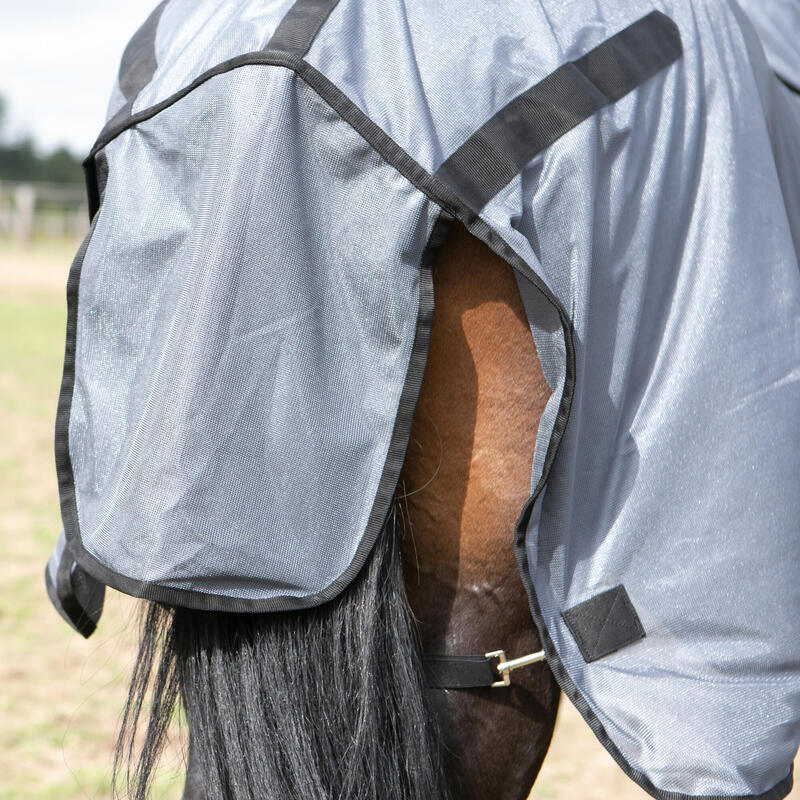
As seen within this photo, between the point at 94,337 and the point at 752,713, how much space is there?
0.82m

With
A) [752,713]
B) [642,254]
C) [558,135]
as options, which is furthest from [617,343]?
[752,713]

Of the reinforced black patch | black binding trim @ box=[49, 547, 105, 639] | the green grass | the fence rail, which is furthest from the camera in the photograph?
the fence rail

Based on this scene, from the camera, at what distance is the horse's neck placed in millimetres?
977

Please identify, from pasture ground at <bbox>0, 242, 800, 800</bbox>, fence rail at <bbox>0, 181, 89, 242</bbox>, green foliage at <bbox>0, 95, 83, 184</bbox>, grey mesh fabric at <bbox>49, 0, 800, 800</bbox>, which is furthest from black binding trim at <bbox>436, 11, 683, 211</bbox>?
green foliage at <bbox>0, 95, 83, 184</bbox>

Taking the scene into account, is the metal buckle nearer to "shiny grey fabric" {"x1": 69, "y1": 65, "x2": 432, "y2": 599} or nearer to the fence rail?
"shiny grey fabric" {"x1": 69, "y1": 65, "x2": 432, "y2": 599}

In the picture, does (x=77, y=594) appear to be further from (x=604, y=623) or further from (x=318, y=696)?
(x=604, y=623)

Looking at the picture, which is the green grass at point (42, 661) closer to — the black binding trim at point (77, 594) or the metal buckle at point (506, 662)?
the black binding trim at point (77, 594)

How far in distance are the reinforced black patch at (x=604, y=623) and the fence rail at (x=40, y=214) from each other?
1818 centimetres

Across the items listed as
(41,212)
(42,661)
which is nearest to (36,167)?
(41,212)

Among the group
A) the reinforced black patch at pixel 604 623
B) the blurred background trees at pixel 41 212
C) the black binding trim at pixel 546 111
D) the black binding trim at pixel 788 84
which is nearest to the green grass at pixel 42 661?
the reinforced black patch at pixel 604 623

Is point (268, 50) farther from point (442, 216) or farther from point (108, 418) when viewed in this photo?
point (108, 418)

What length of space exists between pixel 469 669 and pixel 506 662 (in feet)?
0.15

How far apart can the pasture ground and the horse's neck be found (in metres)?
0.37

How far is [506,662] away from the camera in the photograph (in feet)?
3.49
